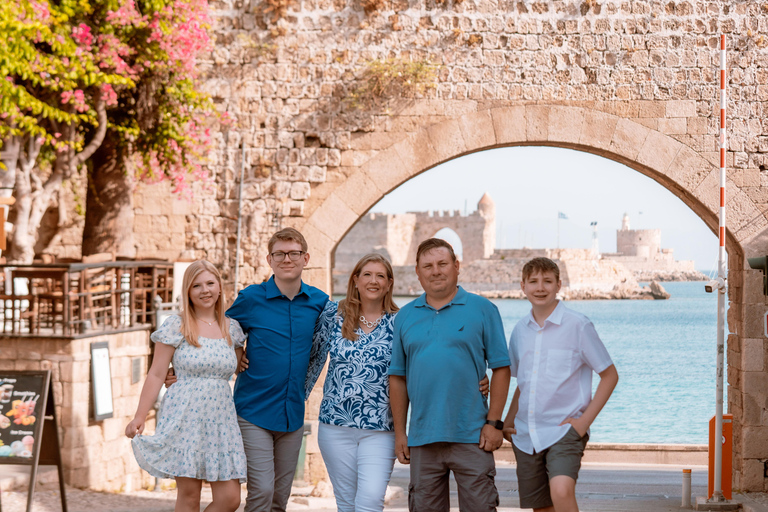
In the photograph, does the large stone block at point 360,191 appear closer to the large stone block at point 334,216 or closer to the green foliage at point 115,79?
the large stone block at point 334,216

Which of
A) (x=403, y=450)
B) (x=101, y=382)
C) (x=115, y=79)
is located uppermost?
(x=115, y=79)

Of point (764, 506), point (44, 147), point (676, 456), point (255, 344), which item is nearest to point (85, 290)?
point (44, 147)

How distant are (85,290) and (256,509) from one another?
14.5 feet

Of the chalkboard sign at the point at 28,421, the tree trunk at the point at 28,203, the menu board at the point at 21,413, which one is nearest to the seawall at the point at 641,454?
the tree trunk at the point at 28,203

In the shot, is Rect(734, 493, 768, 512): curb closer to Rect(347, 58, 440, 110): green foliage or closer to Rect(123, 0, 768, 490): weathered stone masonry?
Rect(123, 0, 768, 490): weathered stone masonry

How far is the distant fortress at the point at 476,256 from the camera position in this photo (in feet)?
172

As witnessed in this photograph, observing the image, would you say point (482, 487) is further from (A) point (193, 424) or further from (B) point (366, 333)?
(A) point (193, 424)

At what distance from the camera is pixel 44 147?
25.4ft

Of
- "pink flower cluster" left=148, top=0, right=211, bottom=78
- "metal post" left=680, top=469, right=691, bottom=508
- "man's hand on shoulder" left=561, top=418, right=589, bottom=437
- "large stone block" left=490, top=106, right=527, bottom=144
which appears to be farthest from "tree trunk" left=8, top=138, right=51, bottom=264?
"metal post" left=680, top=469, right=691, bottom=508

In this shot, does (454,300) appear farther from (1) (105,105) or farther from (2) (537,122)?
(1) (105,105)

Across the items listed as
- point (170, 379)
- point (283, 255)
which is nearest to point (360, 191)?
point (283, 255)

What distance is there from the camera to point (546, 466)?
3426 mm

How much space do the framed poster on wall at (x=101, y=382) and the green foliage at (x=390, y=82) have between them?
3.11 meters

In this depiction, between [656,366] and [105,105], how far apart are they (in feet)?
117
